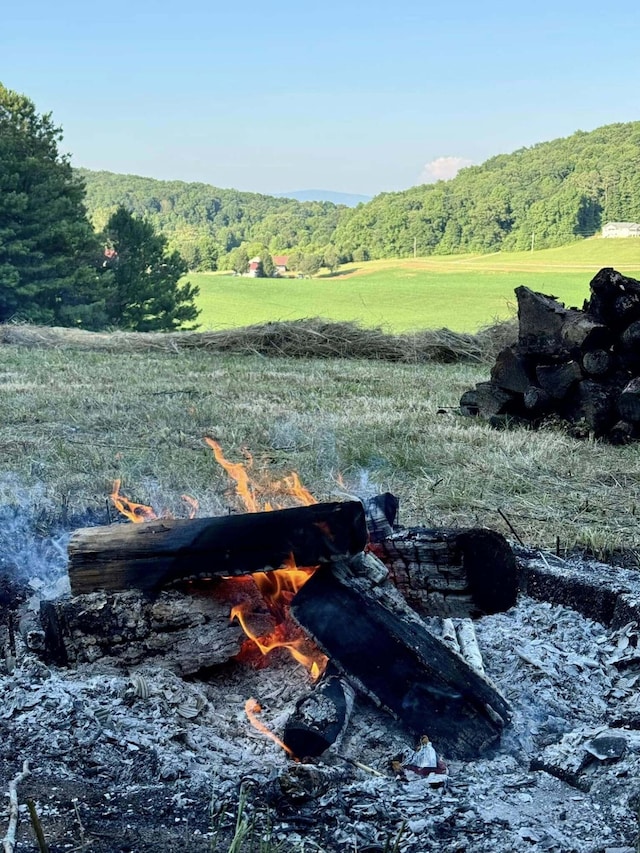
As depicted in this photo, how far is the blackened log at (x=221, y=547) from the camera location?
7.54 feet

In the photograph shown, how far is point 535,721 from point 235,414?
5.16 m

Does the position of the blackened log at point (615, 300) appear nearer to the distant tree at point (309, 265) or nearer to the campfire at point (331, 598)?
the campfire at point (331, 598)

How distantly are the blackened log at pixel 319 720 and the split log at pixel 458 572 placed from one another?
0.51 m

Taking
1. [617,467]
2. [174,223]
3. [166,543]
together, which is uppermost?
[174,223]

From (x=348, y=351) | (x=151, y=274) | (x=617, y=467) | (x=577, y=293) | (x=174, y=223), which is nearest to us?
(x=617, y=467)

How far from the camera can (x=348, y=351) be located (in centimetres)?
1335

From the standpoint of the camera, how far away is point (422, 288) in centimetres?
4016

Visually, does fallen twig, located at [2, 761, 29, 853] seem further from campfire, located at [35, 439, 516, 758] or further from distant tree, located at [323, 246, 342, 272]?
distant tree, located at [323, 246, 342, 272]

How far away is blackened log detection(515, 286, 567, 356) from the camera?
655cm

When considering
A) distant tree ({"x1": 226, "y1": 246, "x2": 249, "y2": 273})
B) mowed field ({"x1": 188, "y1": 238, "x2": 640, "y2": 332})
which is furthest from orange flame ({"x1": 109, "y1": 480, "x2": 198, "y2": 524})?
distant tree ({"x1": 226, "y1": 246, "x2": 249, "y2": 273})

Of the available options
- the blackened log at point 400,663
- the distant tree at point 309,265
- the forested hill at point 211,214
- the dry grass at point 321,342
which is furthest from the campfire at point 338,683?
the forested hill at point 211,214

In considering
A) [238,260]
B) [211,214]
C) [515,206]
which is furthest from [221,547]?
[211,214]

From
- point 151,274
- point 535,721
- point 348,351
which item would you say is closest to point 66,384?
point 348,351

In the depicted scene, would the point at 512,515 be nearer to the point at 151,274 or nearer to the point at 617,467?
the point at 617,467
